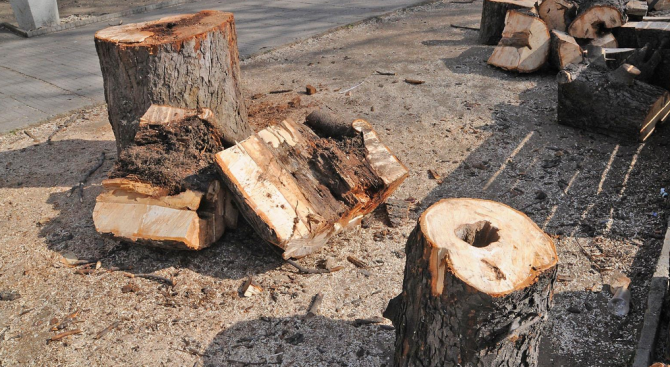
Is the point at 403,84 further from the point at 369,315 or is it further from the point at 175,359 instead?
the point at 175,359

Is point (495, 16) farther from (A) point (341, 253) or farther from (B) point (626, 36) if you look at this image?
(A) point (341, 253)

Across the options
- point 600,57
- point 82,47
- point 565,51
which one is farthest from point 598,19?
point 82,47

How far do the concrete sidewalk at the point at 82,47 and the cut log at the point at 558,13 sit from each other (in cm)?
362

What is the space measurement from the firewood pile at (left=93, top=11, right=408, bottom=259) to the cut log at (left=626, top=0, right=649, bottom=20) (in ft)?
13.7

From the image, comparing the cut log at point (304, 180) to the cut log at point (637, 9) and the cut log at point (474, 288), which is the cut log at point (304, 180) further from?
the cut log at point (637, 9)

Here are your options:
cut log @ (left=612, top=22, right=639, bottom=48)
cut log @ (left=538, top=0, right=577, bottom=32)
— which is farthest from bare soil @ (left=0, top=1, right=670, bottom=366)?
cut log @ (left=538, top=0, right=577, bottom=32)

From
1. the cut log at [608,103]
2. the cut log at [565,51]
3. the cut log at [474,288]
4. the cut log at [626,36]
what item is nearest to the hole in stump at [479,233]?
the cut log at [474,288]

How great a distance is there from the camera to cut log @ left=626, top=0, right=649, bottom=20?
6.34m

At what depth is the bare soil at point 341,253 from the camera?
10.4ft

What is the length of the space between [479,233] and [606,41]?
202 inches

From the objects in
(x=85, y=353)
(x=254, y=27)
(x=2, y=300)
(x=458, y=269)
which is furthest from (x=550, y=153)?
(x=254, y=27)

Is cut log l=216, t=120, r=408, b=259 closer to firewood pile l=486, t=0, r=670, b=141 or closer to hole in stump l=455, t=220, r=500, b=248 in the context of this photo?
hole in stump l=455, t=220, r=500, b=248

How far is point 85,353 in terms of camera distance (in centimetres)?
314

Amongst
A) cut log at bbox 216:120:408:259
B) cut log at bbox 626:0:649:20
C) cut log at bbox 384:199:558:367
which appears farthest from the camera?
cut log at bbox 626:0:649:20
